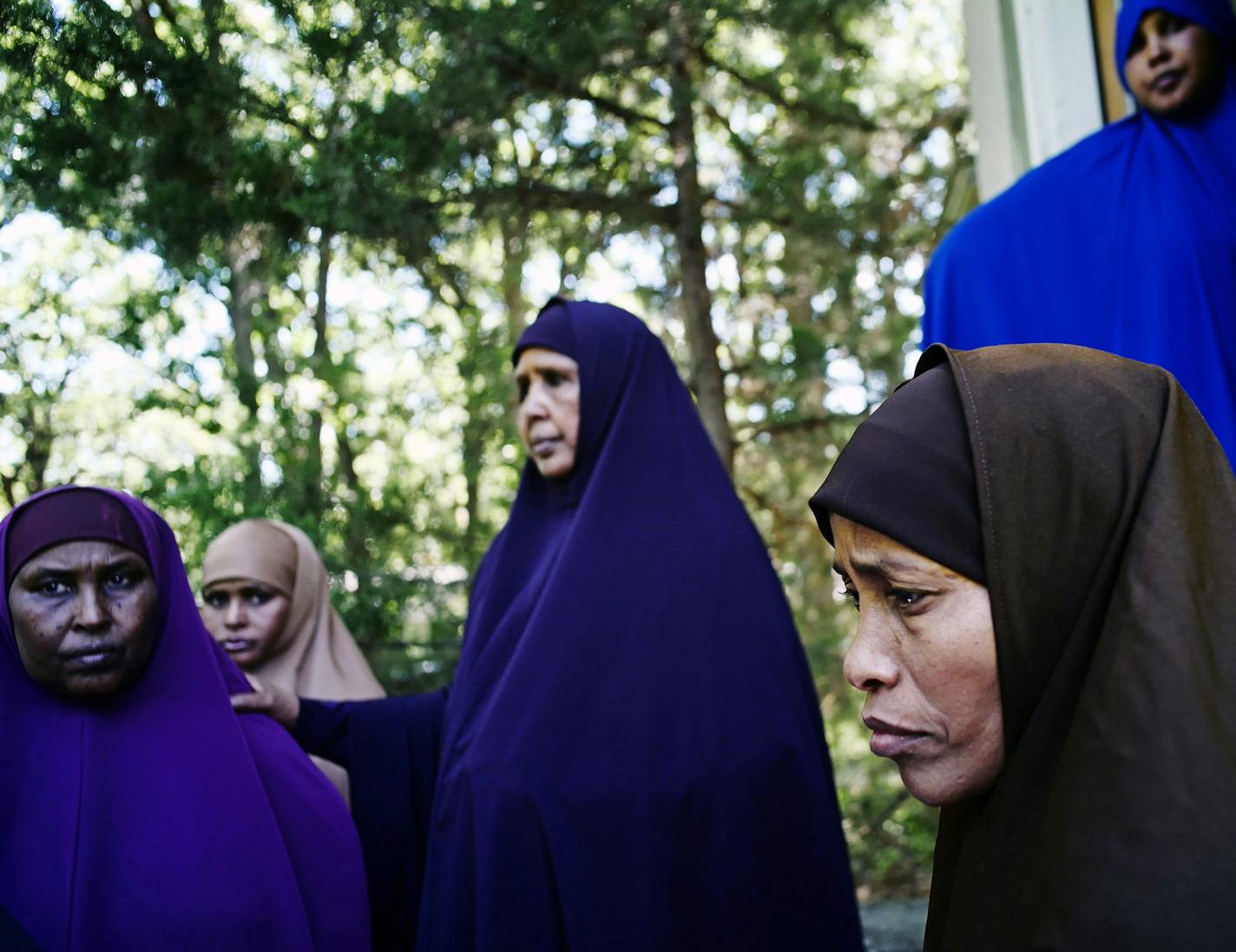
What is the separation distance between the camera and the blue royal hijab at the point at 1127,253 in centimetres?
266

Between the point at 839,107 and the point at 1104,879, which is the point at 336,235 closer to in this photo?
the point at 839,107

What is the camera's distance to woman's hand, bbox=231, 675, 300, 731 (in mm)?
2959

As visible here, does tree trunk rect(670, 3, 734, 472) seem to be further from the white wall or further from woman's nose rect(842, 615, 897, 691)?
woman's nose rect(842, 615, 897, 691)

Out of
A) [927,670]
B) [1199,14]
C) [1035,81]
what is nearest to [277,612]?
[927,670]

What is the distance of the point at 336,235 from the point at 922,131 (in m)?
4.43

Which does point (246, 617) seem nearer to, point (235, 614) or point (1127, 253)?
point (235, 614)

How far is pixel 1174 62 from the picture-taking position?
2.82 m

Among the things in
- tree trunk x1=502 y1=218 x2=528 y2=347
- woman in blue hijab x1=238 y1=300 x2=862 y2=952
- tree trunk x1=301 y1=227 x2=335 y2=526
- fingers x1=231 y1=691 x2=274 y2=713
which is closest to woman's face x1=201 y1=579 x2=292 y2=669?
woman in blue hijab x1=238 y1=300 x2=862 y2=952

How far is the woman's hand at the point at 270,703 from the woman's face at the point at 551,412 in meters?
0.96

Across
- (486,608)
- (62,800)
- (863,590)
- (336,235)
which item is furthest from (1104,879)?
(336,235)

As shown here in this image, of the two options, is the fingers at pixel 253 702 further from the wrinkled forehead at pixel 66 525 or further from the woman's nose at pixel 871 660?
the woman's nose at pixel 871 660

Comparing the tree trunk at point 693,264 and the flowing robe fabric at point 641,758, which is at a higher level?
the tree trunk at point 693,264

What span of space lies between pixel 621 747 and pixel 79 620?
4.06 ft

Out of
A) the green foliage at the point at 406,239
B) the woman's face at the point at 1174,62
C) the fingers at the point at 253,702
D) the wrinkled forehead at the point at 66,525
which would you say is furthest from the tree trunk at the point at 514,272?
the woman's face at the point at 1174,62
